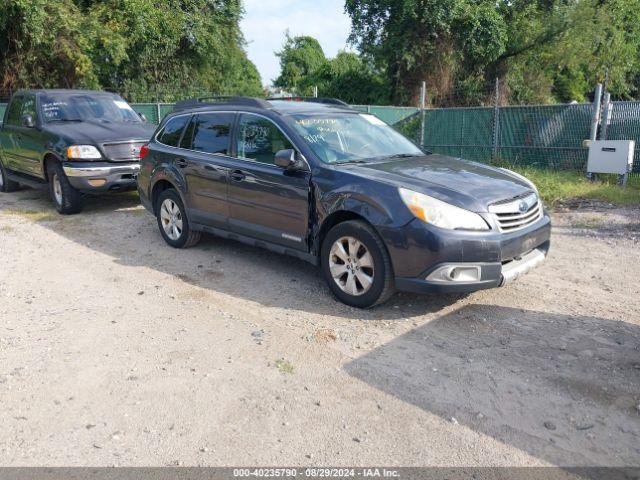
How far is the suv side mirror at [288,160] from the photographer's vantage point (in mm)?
5078

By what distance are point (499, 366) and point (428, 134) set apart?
1225 cm

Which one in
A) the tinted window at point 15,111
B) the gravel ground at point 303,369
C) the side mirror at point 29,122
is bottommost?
the gravel ground at point 303,369

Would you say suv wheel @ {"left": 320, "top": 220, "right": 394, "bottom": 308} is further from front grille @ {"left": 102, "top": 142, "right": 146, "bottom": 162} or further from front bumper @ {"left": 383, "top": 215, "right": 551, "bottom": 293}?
front grille @ {"left": 102, "top": 142, "right": 146, "bottom": 162}

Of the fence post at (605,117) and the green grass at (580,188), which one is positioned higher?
the fence post at (605,117)

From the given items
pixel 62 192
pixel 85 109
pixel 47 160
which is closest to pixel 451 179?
pixel 62 192

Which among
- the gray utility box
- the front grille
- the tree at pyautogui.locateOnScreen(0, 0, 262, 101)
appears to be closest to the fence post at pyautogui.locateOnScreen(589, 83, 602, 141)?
the gray utility box

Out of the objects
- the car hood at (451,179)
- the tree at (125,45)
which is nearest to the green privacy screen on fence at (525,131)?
the tree at (125,45)

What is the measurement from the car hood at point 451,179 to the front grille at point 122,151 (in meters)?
4.92

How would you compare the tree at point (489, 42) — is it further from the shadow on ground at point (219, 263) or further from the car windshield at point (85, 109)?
the shadow on ground at point (219, 263)

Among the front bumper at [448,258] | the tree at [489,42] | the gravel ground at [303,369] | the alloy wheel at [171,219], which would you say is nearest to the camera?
the gravel ground at [303,369]

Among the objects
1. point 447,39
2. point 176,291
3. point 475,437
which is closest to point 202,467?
point 475,437

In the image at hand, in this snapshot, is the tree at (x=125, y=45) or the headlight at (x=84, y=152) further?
the tree at (x=125, y=45)

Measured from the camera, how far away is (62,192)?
343 inches

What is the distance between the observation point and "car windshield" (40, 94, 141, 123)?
9.38 metres
